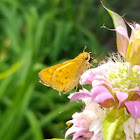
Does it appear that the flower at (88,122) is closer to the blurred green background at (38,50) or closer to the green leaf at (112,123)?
the green leaf at (112,123)

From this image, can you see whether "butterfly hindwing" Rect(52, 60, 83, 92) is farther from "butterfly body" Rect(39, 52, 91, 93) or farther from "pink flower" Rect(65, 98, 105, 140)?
"pink flower" Rect(65, 98, 105, 140)

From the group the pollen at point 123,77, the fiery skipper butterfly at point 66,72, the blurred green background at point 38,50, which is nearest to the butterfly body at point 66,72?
the fiery skipper butterfly at point 66,72

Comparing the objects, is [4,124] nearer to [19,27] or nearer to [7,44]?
[7,44]

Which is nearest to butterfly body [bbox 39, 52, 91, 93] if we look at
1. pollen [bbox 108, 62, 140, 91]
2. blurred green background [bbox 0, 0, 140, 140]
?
pollen [bbox 108, 62, 140, 91]

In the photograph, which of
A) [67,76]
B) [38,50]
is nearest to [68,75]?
[67,76]

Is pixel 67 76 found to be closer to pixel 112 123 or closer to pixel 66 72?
pixel 66 72

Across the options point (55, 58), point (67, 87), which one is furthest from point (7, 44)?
point (67, 87)
